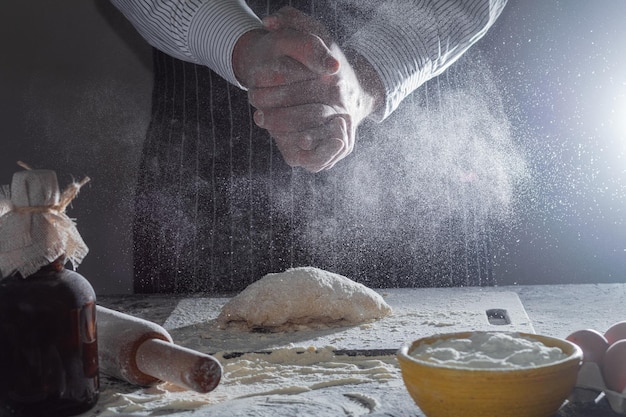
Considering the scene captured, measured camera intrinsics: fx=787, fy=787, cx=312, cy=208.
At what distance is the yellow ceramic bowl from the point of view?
1.08 meters

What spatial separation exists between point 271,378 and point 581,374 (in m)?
0.58

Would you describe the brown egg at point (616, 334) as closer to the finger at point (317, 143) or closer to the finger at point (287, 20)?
the finger at point (317, 143)

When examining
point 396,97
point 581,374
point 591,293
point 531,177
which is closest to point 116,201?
point 396,97

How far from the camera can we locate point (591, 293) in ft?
7.86

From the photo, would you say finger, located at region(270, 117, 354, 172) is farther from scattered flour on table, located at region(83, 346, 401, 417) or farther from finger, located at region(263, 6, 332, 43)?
scattered flour on table, located at region(83, 346, 401, 417)

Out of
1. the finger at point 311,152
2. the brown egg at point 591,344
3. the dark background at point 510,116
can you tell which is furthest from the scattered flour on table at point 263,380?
the dark background at point 510,116

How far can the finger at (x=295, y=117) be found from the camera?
2162mm

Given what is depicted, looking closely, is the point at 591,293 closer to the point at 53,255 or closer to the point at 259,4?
the point at 259,4

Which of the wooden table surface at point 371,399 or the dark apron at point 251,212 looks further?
the dark apron at point 251,212

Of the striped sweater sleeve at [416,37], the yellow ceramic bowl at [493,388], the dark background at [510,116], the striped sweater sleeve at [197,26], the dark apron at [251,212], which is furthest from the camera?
the dark background at [510,116]

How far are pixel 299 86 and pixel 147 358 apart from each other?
1.00 meters

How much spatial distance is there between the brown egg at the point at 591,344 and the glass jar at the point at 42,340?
82 cm

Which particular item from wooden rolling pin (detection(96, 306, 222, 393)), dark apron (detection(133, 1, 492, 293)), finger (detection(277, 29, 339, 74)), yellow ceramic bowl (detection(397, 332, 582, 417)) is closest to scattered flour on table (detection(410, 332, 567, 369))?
yellow ceramic bowl (detection(397, 332, 582, 417))

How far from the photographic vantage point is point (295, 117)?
7.11 ft
